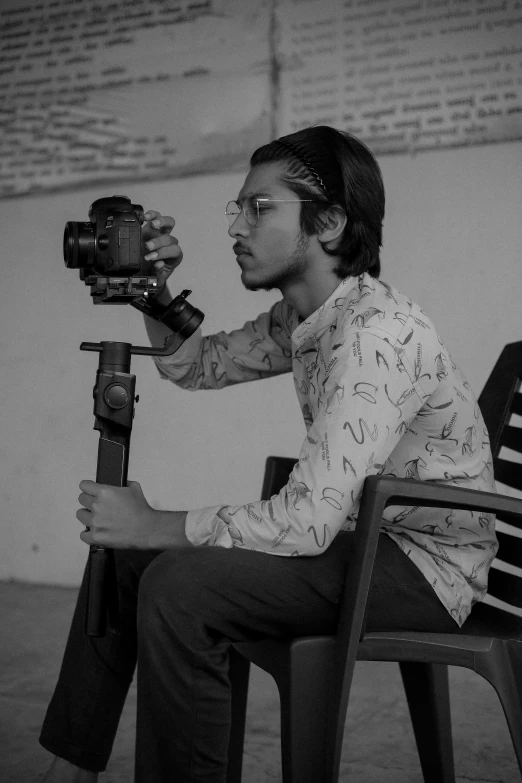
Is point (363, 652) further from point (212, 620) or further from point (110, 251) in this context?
point (110, 251)

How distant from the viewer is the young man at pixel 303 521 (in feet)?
3.19

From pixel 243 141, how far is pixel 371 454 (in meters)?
1.92

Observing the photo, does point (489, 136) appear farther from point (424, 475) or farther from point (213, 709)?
point (213, 709)

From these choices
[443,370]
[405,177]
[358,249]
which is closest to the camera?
[443,370]

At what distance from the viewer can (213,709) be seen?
0.97m

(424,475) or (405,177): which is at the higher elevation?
(405,177)

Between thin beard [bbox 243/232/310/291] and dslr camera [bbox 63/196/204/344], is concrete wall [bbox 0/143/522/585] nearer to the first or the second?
thin beard [bbox 243/232/310/291]

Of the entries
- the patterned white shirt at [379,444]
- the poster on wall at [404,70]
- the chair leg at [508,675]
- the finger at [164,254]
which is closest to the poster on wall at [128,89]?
the poster on wall at [404,70]

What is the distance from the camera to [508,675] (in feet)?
3.49

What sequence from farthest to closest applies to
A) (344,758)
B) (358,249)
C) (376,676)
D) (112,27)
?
(112,27)
(376,676)
(344,758)
(358,249)

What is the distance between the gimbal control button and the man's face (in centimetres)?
33

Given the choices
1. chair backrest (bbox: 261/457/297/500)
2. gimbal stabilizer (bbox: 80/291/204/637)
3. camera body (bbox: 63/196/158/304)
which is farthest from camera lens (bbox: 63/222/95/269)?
chair backrest (bbox: 261/457/297/500)

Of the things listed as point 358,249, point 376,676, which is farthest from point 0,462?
point 358,249

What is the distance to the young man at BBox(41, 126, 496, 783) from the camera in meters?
0.97
